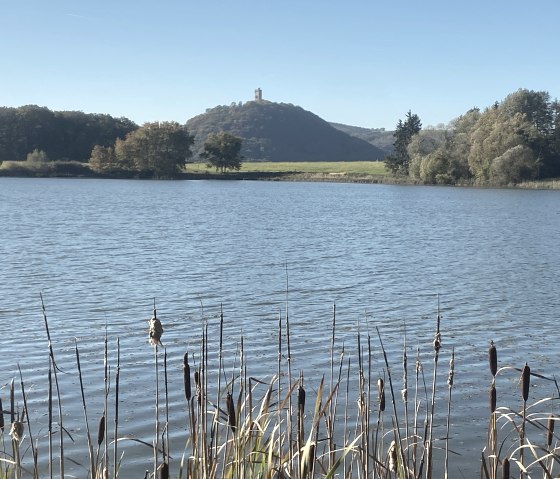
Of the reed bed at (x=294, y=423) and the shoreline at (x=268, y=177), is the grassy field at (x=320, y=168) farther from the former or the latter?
the reed bed at (x=294, y=423)

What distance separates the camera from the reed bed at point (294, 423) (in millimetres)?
4320

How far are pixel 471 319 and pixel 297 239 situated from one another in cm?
1882

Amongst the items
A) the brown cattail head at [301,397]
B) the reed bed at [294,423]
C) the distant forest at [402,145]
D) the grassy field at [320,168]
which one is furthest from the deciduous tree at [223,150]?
the brown cattail head at [301,397]

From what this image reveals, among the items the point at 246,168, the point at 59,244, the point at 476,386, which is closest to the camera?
the point at 476,386

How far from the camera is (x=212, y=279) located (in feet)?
71.9

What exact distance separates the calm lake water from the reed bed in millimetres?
222

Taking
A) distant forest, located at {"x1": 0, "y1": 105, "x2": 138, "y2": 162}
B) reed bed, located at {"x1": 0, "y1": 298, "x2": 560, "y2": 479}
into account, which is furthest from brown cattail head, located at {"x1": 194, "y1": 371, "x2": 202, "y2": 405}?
distant forest, located at {"x1": 0, "y1": 105, "x2": 138, "y2": 162}

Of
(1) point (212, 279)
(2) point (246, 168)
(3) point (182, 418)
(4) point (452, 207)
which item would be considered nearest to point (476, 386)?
(3) point (182, 418)

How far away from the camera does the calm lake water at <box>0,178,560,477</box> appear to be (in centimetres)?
1127

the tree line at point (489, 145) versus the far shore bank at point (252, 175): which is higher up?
the tree line at point (489, 145)

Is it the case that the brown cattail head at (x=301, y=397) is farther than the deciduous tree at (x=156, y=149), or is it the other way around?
the deciduous tree at (x=156, y=149)

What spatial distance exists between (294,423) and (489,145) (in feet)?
297

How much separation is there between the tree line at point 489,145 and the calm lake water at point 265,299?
54.0 meters

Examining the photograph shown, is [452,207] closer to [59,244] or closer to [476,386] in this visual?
[59,244]
